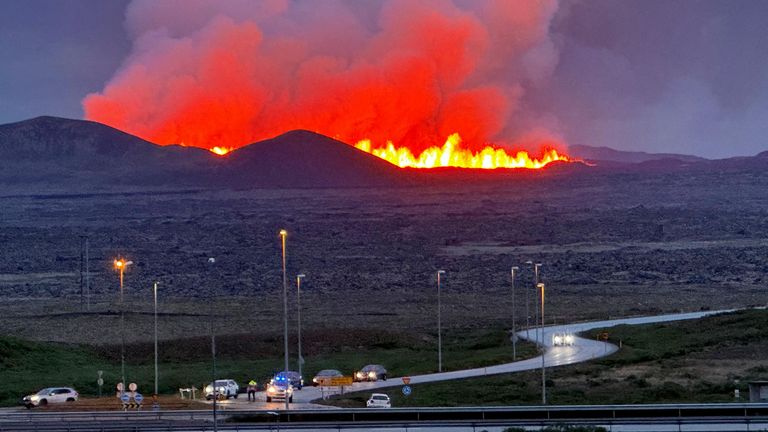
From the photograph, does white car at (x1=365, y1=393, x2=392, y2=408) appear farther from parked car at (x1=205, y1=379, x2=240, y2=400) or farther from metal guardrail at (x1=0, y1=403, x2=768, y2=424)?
parked car at (x1=205, y1=379, x2=240, y2=400)

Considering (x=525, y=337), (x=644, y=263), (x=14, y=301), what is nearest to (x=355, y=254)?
(x=644, y=263)

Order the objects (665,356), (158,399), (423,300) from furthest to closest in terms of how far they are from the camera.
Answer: (423,300), (665,356), (158,399)

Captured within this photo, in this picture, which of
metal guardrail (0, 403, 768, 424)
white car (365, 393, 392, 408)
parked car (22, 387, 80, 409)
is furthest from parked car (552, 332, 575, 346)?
metal guardrail (0, 403, 768, 424)

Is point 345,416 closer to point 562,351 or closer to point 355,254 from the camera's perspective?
point 562,351

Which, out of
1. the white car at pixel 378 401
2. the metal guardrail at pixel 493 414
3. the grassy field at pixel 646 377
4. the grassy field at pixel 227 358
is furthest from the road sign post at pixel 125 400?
the white car at pixel 378 401

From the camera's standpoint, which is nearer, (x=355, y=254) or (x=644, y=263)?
(x=644, y=263)

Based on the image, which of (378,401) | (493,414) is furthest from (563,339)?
(493,414)
